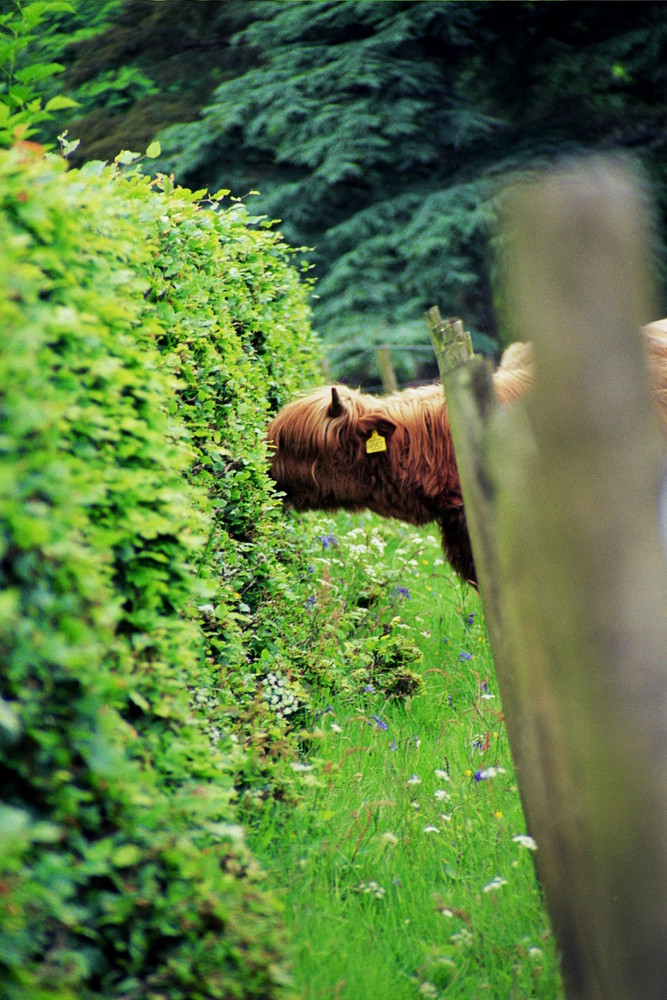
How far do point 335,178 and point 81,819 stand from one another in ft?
49.6

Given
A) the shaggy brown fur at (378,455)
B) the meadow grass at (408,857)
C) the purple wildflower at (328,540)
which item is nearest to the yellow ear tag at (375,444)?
the shaggy brown fur at (378,455)

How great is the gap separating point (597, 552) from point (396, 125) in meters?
15.3

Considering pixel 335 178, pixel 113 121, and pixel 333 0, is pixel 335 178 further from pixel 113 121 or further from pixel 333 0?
pixel 113 121

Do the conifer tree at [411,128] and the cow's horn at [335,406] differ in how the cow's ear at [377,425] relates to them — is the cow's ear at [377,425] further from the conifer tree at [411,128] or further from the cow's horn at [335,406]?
the conifer tree at [411,128]

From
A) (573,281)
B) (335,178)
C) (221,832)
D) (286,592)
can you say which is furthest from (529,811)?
(335,178)

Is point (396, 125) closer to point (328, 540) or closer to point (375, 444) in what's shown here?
point (328, 540)

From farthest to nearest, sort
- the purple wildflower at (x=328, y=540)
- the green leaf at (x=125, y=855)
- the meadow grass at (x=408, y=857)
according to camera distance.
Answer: the purple wildflower at (x=328, y=540)
the meadow grass at (x=408, y=857)
the green leaf at (x=125, y=855)

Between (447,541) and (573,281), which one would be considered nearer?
(573,281)

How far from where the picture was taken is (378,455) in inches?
191

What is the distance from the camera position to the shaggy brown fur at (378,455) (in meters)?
4.80

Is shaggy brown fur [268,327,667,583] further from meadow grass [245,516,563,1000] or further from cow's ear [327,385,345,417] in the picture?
meadow grass [245,516,563,1000]

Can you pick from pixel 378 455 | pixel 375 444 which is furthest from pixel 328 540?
pixel 375 444

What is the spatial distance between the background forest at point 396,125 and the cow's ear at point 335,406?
10.5 m

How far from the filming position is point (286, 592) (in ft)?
13.5
